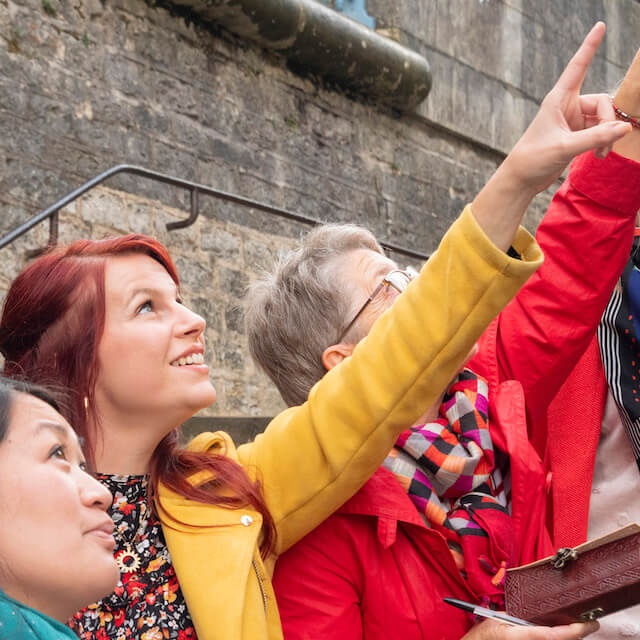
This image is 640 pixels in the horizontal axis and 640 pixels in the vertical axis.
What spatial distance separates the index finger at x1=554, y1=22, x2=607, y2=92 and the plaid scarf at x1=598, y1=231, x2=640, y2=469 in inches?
21.9

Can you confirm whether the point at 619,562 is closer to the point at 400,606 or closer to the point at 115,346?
the point at 400,606

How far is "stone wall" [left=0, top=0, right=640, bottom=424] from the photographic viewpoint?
231 inches

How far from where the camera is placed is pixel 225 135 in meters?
7.01

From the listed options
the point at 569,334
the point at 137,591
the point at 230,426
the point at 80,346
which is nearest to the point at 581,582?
the point at 569,334

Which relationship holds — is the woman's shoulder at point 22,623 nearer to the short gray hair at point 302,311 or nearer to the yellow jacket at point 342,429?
the yellow jacket at point 342,429

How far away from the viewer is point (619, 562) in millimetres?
1581

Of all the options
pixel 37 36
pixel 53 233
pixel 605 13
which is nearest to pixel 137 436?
pixel 53 233

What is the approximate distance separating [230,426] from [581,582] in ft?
13.3

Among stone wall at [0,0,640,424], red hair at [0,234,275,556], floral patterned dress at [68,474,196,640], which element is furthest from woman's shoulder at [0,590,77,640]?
stone wall at [0,0,640,424]

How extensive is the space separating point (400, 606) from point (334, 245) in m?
0.83

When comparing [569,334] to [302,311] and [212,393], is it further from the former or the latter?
[212,393]

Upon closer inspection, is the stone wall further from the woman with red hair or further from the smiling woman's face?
the smiling woman's face

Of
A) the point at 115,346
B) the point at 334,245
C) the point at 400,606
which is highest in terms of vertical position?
the point at 334,245

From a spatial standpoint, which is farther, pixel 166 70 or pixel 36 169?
pixel 166 70
